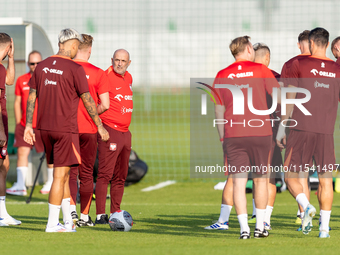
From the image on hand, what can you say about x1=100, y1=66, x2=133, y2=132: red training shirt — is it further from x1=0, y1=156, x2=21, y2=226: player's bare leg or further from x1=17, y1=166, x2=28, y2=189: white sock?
x1=17, y1=166, x2=28, y2=189: white sock

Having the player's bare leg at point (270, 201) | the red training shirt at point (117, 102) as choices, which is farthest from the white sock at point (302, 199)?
the red training shirt at point (117, 102)

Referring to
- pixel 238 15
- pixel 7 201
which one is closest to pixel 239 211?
pixel 7 201

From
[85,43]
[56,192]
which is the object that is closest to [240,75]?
[85,43]

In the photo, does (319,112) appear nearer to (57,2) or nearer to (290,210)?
(290,210)

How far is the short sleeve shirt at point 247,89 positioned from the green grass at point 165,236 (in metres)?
1.16

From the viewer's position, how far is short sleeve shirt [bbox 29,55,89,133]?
586 centimetres

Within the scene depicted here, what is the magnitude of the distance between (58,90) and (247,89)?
205 cm

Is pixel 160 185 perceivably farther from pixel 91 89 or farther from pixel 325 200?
pixel 325 200

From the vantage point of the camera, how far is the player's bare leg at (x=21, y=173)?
34.1 feet

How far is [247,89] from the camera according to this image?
5.66m

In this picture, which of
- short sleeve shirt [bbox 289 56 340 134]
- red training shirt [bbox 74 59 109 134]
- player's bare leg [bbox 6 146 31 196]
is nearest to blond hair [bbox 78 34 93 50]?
red training shirt [bbox 74 59 109 134]

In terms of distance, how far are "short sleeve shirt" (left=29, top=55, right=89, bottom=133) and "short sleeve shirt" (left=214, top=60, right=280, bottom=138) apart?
1590 mm

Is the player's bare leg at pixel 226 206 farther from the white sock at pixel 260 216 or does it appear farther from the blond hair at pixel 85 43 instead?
the blond hair at pixel 85 43

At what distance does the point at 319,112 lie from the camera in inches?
230
